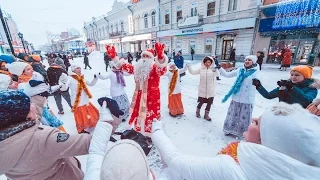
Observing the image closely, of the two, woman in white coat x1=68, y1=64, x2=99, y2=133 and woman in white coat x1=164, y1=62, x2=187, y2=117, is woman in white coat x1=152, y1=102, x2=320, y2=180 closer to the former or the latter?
woman in white coat x1=68, y1=64, x2=99, y2=133

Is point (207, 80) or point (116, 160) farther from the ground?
point (116, 160)

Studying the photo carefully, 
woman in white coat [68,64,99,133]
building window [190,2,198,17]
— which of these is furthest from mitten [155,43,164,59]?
building window [190,2,198,17]

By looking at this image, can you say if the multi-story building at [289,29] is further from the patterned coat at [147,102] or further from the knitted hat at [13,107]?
the knitted hat at [13,107]

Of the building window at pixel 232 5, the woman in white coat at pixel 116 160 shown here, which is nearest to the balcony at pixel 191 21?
the building window at pixel 232 5

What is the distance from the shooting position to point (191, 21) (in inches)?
625

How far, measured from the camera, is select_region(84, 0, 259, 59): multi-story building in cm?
1284

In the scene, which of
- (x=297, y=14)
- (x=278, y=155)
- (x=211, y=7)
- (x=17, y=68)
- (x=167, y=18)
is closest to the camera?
(x=278, y=155)

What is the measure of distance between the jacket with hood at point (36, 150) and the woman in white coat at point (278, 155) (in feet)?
2.57

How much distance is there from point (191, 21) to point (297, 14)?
8.40 meters

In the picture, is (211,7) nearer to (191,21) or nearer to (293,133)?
→ (191,21)

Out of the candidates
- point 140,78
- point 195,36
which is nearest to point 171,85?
point 140,78

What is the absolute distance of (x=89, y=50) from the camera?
3525cm

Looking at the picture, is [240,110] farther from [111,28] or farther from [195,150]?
[111,28]

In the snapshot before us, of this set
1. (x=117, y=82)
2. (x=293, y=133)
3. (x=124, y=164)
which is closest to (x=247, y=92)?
(x=293, y=133)
